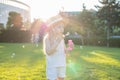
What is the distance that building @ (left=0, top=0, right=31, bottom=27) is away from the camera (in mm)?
92938

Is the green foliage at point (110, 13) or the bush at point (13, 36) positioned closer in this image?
the bush at point (13, 36)

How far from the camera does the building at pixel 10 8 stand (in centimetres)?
9294

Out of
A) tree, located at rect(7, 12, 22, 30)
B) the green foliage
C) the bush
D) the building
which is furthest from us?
the building

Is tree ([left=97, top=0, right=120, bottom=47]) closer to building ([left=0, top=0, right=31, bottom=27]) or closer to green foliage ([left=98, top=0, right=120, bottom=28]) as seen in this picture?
green foliage ([left=98, top=0, right=120, bottom=28])

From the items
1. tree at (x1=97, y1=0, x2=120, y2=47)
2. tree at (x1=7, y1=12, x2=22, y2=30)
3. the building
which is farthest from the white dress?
the building

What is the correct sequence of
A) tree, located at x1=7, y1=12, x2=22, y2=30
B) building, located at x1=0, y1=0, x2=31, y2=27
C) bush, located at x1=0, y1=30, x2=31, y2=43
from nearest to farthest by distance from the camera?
bush, located at x1=0, y1=30, x2=31, y2=43, tree, located at x1=7, y1=12, x2=22, y2=30, building, located at x1=0, y1=0, x2=31, y2=27

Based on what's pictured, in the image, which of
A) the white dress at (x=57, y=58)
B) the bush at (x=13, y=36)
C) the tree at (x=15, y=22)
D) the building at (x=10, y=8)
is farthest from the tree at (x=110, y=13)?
the white dress at (x=57, y=58)

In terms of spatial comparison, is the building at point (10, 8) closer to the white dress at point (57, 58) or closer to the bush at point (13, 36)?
the bush at point (13, 36)

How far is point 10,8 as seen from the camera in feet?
323

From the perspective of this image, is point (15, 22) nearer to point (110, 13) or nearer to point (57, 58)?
point (110, 13)

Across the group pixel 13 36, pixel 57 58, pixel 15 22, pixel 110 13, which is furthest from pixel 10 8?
pixel 57 58

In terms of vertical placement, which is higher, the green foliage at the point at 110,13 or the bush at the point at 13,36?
the green foliage at the point at 110,13

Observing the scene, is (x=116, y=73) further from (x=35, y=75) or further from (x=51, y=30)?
(x=51, y=30)

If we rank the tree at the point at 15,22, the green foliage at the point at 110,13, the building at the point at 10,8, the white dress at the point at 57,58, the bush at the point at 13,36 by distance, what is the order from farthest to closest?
the building at the point at 10,8 < the tree at the point at 15,22 < the green foliage at the point at 110,13 < the bush at the point at 13,36 < the white dress at the point at 57,58
